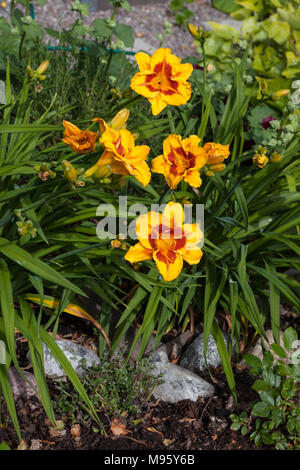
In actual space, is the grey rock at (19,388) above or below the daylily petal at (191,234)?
below

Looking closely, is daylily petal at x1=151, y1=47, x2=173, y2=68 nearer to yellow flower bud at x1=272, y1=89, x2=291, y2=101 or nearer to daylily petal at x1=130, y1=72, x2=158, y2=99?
daylily petal at x1=130, y1=72, x2=158, y2=99

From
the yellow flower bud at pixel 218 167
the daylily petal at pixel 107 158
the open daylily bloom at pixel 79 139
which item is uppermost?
the open daylily bloom at pixel 79 139

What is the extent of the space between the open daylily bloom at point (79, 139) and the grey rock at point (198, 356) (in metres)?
1.05

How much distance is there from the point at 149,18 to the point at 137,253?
3.74 m

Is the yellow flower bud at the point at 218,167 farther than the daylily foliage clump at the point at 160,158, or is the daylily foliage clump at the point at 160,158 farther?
the yellow flower bud at the point at 218,167

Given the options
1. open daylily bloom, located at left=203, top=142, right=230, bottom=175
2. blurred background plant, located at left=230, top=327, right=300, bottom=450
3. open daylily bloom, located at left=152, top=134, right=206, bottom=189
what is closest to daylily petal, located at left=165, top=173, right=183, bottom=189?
open daylily bloom, located at left=152, top=134, right=206, bottom=189

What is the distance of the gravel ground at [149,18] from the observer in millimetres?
4348

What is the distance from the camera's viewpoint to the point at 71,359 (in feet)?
6.73

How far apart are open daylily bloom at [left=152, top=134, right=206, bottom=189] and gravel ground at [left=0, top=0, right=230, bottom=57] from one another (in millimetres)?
2893

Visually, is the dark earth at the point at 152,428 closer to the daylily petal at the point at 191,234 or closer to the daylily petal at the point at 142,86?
the daylily petal at the point at 191,234

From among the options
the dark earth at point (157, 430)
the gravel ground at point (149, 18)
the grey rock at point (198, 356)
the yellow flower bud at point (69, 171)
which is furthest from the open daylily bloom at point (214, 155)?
the gravel ground at point (149, 18)

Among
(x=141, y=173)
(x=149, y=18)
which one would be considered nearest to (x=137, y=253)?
(x=141, y=173)
